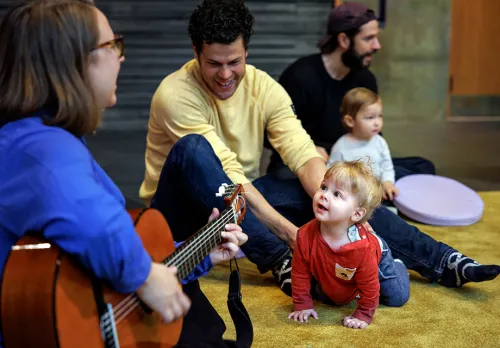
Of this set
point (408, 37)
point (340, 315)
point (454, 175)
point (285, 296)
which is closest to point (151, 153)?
point (285, 296)

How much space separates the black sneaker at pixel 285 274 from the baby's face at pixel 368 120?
867 millimetres

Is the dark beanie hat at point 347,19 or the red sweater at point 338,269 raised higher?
the dark beanie hat at point 347,19

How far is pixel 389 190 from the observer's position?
9.93ft

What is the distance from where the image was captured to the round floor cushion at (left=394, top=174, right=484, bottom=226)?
116 inches

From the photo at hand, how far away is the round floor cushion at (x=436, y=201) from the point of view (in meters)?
2.96

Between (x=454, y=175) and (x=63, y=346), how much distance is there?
10.2 feet

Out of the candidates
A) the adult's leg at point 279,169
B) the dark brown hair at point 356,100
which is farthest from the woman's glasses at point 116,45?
the dark brown hair at point 356,100

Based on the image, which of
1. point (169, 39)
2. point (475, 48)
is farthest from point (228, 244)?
point (475, 48)

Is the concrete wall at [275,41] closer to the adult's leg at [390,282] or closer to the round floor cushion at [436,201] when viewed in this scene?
the round floor cushion at [436,201]

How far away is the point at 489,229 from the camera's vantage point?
2.92 meters

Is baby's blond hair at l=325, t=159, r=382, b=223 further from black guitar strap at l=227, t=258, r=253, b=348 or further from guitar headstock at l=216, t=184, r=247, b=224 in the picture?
black guitar strap at l=227, t=258, r=253, b=348

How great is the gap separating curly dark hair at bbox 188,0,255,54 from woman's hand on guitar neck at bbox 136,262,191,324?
3.67 feet

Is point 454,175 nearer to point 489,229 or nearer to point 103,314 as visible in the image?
point 489,229

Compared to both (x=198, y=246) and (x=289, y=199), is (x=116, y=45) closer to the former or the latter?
(x=198, y=246)
